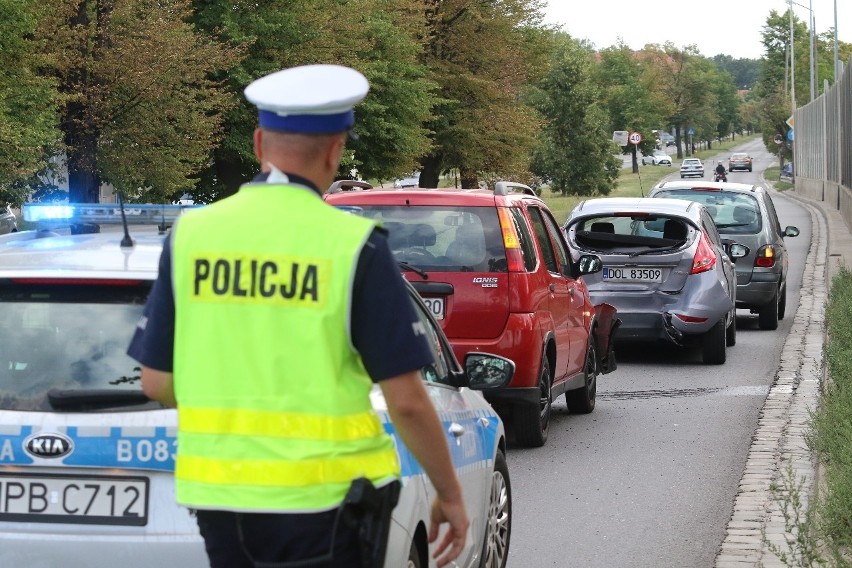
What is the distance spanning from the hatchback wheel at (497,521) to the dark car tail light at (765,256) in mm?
12167

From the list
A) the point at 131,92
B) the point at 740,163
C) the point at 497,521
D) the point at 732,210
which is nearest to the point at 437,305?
the point at 497,521

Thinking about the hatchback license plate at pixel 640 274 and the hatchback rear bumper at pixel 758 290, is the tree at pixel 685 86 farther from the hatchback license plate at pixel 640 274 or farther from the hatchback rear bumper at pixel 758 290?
the hatchback license plate at pixel 640 274

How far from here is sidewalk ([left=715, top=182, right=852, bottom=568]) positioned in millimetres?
7031

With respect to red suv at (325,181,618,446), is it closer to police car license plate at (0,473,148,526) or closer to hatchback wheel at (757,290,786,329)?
police car license plate at (0,473,148,526)

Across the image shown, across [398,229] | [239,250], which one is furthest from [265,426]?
[398,229]

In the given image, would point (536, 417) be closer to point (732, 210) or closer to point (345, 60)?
point (732, 210)

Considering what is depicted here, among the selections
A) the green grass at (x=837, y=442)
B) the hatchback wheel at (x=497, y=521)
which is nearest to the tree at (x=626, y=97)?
the green grass at (x=837, y=442)

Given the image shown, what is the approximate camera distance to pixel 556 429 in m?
11.0

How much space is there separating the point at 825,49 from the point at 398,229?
493 ft

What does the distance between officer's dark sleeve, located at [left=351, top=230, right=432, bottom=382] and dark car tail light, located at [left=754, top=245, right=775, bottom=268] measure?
49.9 ft

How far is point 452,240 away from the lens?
31.6 feet

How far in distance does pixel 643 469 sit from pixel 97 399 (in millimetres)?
5622

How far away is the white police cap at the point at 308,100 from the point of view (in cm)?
307

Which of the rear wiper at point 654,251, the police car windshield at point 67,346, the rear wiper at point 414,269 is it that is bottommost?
the rear wiper at point 654,251
